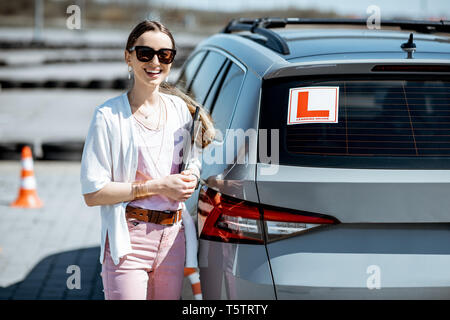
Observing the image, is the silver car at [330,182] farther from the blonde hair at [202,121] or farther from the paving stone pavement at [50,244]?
the paving stone pavement at [50,244]

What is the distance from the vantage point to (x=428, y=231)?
8.15 feet

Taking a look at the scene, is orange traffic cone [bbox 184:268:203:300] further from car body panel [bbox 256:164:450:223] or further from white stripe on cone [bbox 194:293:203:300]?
car body panel [bbox 256:164:450:223]

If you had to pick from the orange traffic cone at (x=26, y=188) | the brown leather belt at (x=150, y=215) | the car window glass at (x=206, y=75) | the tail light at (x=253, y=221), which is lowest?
the tail light at (x=253, y=221)

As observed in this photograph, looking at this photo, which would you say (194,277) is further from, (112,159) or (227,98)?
(227,98)

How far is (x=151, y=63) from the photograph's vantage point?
8.66 ft

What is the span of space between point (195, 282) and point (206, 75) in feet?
6.17

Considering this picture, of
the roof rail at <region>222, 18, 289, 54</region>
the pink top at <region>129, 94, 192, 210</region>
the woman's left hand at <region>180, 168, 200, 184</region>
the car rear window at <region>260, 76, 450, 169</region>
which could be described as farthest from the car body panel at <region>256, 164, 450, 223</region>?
the roof rail at <region>222, 18, 289, 54</region>

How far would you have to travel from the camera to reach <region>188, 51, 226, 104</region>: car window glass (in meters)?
3.98

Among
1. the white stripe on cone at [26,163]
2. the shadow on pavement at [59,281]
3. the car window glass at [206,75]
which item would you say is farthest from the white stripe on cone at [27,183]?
the car window glass at [206,75]

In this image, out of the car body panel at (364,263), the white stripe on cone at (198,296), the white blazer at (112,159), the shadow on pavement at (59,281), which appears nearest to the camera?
the car body panel at (364,263)

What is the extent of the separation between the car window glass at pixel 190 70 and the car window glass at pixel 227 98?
3.95ft

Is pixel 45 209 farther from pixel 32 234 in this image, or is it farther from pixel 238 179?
pixel 238 179

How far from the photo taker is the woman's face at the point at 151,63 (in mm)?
2646
